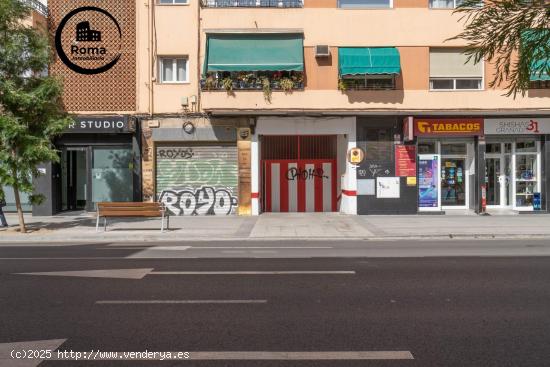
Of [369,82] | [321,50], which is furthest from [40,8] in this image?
[369,82]

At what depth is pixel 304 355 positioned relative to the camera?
15.3 ft

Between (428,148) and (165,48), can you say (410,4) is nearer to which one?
(428,148)

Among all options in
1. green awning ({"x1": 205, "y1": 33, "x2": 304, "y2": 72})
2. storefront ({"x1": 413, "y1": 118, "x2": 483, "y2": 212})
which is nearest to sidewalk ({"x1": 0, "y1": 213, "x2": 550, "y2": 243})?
storefront ({"x1": 413, "y1": 118, "x2": 483, "y2": 212})

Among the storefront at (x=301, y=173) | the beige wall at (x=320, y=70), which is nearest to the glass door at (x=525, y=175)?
the storefront at (x=301, y=173)

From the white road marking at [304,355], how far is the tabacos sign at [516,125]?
16.5 meters

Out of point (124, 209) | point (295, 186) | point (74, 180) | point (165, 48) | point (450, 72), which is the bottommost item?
point (124, 209)

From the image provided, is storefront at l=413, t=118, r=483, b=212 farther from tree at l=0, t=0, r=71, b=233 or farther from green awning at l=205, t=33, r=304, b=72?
tree at l=0, t=0, r=71, b=233

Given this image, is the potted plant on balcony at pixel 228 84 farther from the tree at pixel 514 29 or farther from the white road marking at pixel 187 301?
the white road marking at pixel 187 301

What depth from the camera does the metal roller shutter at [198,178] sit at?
19891 millimetres

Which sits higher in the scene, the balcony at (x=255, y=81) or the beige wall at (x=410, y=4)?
the beige wall at (x=410, y=4)

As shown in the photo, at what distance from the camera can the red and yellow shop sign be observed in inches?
763

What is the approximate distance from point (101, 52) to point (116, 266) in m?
12.7

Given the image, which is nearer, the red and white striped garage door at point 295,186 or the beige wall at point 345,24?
the beige wall at point 345,24

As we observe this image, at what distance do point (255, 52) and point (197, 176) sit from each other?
493 centimetres
